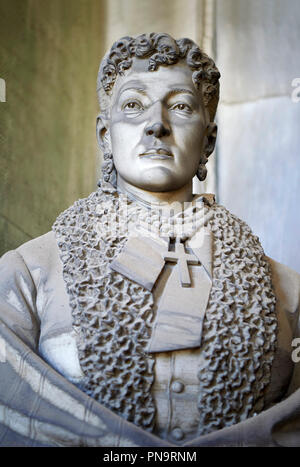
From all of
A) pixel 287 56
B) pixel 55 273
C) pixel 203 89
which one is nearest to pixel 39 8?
pixel 287 56

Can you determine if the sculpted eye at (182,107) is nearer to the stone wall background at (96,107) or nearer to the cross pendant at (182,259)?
the cross pendant at (182,259)

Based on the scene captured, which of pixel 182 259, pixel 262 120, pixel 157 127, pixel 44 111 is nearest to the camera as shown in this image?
pixel 182 259

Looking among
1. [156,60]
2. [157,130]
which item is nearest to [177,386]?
[157,130]

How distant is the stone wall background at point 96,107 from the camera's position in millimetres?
4602

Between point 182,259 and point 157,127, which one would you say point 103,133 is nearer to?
point 157,127

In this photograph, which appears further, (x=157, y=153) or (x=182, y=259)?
(x=157, y=153)

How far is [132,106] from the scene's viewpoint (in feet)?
11.7

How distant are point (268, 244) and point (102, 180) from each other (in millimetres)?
1461

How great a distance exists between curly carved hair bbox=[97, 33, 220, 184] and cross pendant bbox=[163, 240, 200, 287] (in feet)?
1.43

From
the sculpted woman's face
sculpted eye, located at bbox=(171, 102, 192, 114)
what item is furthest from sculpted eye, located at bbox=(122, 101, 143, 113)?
sculpted eye, located at bbox=(171, 102, 192, 114)

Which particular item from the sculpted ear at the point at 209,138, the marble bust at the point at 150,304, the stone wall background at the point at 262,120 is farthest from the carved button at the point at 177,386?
the stone wall background at the point at 262,120

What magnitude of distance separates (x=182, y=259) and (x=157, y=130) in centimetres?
46
